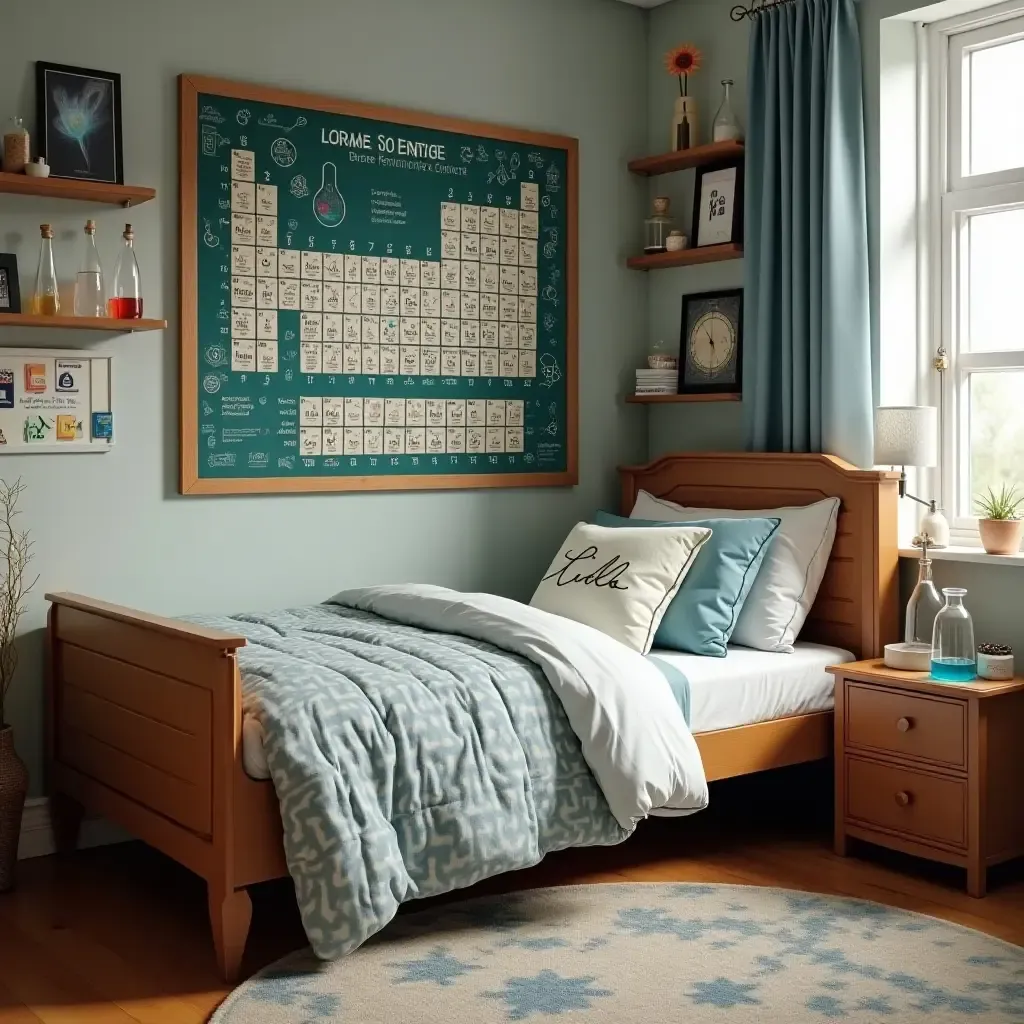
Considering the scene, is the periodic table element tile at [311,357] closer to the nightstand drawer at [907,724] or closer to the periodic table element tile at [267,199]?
the periodic table element tile at [267,199]

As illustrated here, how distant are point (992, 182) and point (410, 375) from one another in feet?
5.79

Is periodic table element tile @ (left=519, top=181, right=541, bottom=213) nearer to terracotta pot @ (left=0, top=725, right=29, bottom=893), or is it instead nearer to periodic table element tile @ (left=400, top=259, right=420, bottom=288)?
periodic table element tile @ (left=400, top=259, right=420, bottom=288)

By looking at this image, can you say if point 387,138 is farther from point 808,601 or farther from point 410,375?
point 808,601

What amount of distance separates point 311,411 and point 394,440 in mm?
295

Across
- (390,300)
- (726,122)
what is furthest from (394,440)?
(726,122)

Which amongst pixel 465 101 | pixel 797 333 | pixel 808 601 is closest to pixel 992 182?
pixel 797 333

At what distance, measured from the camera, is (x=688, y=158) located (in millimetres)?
4320

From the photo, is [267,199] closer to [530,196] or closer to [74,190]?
[74,190]

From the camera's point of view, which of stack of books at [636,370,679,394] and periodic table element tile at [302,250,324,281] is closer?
periodic table element tile at [302,250,324,281]

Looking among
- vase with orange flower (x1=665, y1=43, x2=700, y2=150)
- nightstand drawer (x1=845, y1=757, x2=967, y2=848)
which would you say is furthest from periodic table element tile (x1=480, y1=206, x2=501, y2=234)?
nightstand drawer (x1=845, y1=757, x2=967, y2=848)

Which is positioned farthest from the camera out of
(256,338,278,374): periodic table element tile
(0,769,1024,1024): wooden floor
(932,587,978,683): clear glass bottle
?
(256,338,278,374): periodic table element tile

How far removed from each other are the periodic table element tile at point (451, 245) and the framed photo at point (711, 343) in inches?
32.2

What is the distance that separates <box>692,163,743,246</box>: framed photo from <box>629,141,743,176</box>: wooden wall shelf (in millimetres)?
37

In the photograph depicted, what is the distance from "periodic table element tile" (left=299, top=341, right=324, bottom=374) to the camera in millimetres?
3838
